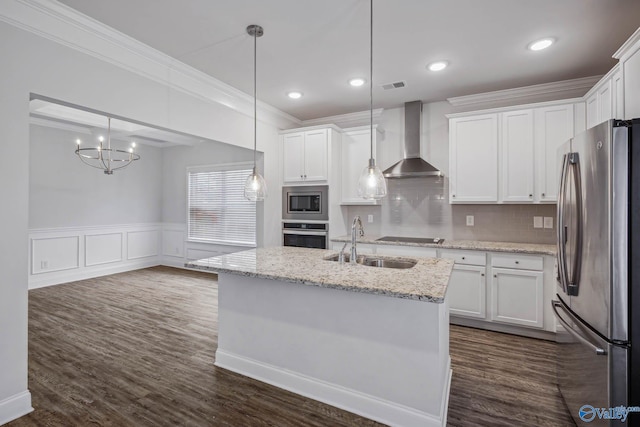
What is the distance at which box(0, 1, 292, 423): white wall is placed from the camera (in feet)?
6.70

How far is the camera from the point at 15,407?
2.09 meters

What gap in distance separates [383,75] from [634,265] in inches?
105

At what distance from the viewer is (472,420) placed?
207 cm

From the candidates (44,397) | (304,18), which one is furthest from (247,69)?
(44,397)

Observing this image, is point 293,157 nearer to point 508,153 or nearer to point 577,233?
point 508,153

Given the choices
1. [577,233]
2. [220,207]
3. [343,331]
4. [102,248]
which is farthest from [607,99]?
[102,248]

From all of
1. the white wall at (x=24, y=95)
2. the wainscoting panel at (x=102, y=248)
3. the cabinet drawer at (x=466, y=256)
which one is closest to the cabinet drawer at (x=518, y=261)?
the cabinet drawer at (x=466, y=256)

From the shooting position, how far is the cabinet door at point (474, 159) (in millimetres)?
3680

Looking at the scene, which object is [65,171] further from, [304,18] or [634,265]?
[634,265]

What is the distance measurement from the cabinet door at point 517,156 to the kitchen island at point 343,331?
67.0 inches

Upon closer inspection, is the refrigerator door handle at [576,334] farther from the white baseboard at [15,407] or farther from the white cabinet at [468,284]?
the white baseboard at [15,407]

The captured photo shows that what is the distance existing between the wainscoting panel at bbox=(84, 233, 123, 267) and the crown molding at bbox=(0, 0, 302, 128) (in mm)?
4189

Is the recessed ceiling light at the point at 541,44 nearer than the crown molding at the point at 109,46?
No

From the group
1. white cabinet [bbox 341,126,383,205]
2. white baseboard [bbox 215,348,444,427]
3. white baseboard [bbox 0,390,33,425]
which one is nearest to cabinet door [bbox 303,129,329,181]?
white cabinet [bbox 341,126,383,205]
